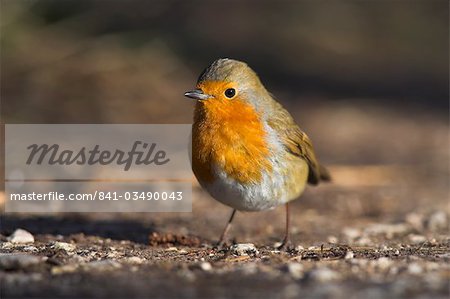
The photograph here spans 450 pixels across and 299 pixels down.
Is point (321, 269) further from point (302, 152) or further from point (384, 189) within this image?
point (384, 189)

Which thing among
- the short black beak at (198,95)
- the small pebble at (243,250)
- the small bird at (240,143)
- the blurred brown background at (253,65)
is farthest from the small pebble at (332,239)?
the blurred brown background at (253,65)

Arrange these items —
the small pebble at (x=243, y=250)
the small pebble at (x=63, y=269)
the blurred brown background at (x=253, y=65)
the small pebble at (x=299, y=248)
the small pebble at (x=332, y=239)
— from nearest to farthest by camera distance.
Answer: the small pebble at (x=63, y=269) < the small pebble at (x=243, y=250) < the small pebble at (x=299, y=248) < the small pebble at (x=332, y=239) < the blurred brown background at (x=253, y=65)

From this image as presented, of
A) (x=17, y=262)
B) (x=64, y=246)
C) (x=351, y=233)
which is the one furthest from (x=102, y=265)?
(x=351, y=233)

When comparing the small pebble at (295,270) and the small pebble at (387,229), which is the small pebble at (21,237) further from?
the small pebble at (387,229)

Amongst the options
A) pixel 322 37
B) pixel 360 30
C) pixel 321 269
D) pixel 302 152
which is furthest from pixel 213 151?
pixel 360 30

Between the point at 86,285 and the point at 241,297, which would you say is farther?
the point at 86,285

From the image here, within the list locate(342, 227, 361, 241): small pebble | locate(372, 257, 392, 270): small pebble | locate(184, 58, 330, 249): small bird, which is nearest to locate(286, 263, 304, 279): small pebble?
locate(372, 257, 392, 270): small pebble

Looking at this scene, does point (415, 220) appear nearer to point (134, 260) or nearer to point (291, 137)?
point (291, 137)

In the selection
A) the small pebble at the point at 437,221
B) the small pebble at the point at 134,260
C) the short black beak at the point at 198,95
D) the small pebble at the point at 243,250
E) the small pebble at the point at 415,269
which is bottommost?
the small pebble at the point at 415,269
